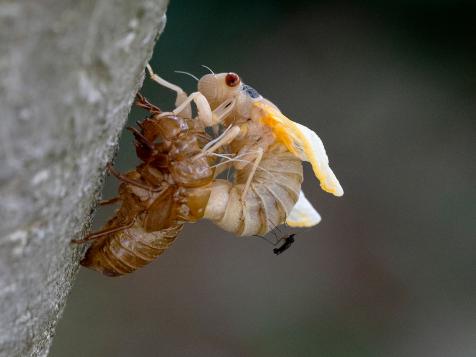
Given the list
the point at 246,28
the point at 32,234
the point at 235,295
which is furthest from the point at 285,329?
the point at 32,234

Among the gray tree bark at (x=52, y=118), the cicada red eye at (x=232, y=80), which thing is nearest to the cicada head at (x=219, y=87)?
the cicada red eye at (x=232, y=80)

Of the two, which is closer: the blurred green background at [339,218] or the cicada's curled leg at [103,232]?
the cicada's curled leg at [103,232]

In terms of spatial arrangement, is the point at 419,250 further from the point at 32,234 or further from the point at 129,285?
the point at 32,234

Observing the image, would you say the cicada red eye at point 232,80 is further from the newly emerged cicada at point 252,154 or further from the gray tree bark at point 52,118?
the gray tree bark at point 52,118

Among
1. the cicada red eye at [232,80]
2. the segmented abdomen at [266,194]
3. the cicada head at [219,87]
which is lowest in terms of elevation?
the segmented abdomen at [266,194]

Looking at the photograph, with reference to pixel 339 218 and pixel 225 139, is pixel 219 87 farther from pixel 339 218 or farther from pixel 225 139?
pixel 339 218

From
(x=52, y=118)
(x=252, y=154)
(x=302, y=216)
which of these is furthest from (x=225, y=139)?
(x=52, y=118)
